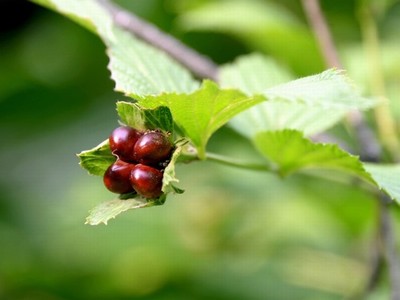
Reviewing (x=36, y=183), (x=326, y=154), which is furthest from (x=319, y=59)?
(x=36, y=183)

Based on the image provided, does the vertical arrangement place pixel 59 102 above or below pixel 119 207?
above

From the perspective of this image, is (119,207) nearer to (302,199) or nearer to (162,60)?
(162,60)

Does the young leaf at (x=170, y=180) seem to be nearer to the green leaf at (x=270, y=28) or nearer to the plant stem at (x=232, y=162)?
the plant stem at (x=232, y=162)

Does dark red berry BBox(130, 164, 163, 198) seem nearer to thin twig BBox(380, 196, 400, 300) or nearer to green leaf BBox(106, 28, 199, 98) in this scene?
green leaf BBox(106, 28, 199, 98)

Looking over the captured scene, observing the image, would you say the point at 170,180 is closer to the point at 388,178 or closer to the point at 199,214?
the point at 388,178

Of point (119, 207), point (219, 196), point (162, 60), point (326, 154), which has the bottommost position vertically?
point (119, 207)

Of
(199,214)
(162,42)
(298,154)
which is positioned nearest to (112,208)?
(298,154)

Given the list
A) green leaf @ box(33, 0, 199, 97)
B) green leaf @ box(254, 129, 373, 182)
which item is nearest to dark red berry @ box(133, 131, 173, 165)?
green leaf @ box(33, 0, 199, 97)
